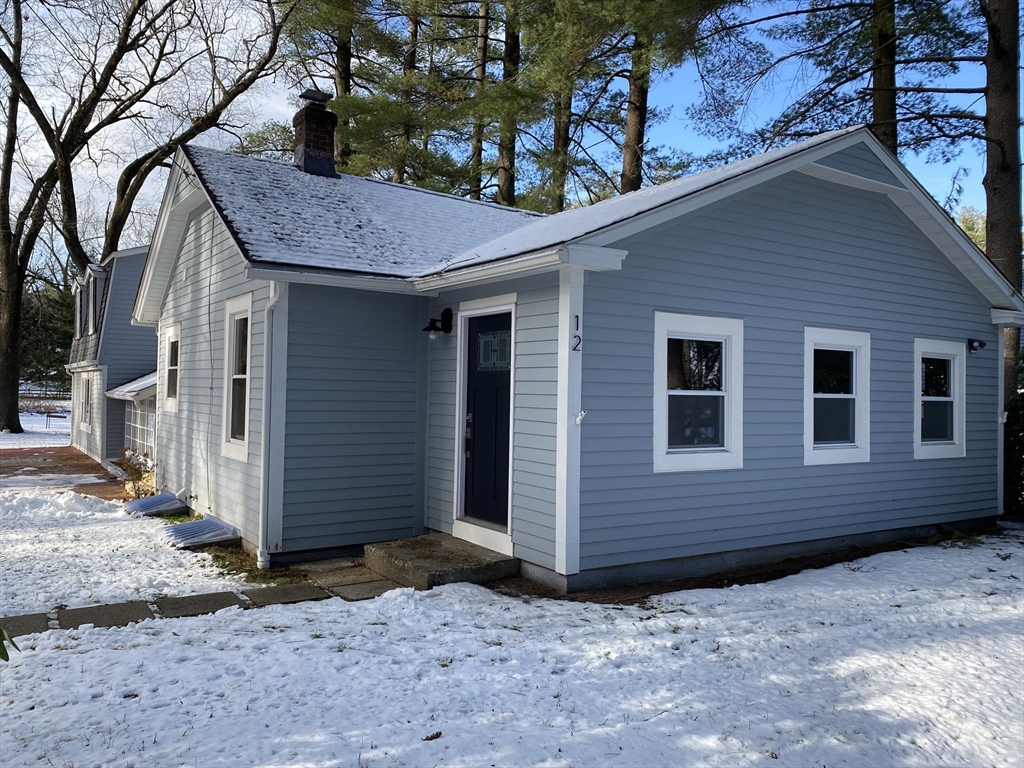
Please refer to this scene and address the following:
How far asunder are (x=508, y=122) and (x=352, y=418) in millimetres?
9898

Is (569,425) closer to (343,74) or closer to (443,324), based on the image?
(443,324)

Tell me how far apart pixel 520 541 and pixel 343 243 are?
3.63 metres

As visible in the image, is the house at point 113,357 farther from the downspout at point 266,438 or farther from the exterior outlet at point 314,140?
the downspout at point 266,438

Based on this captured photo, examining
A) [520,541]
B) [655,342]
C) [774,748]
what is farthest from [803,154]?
[774,748]

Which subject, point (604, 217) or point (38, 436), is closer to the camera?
point (604, 217)

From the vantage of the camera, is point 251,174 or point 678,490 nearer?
point 678,490

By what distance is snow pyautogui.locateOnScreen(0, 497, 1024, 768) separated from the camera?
356 cm

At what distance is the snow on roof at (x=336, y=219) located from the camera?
7449 mm

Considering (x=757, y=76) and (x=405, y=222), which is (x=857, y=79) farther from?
(x=405, y=222)

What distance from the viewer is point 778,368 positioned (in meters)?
7.52

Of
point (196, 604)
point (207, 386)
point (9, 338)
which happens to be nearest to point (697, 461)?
point (196, 604)

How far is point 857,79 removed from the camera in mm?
12703

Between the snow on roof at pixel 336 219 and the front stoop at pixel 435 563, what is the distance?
8.71 ft

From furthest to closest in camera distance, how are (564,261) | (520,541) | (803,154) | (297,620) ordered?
(803,154), (520,541), (564,261), (297,620)
